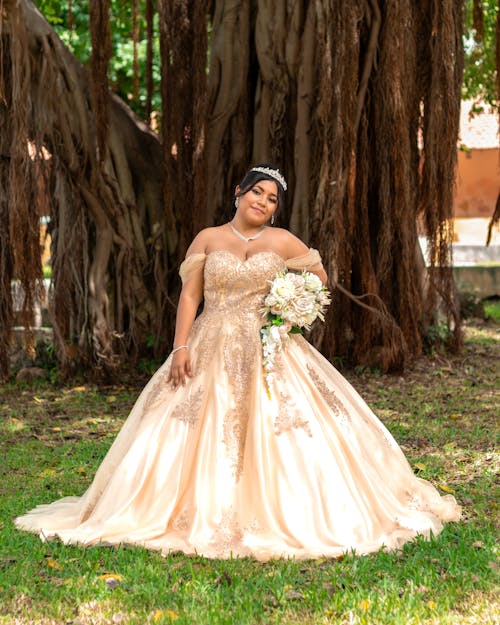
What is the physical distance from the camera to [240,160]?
281 inches

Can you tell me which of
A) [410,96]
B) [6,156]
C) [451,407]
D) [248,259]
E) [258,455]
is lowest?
[451,407]

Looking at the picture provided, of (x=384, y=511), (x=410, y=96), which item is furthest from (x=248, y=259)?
(x=410, y=96)

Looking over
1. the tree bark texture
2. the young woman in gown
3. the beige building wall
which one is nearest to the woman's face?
the young woman in gown

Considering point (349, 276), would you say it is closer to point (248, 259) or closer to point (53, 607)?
point (248, 259)

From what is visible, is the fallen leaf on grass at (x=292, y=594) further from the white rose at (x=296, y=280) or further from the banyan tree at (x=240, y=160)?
the banyan tree at (x=240, y=160)

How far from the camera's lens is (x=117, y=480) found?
3.54 m

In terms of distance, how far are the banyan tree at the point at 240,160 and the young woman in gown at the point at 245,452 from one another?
278 cm

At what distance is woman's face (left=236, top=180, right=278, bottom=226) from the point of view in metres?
3.73

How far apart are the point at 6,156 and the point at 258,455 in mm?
3845

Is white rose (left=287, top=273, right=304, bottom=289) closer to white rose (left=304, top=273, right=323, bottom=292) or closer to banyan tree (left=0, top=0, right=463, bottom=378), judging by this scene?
white rose (left=304, top=273, right=323, bottom=292)

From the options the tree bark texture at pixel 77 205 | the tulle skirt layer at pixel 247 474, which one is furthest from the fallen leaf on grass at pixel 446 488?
the tree bark texture at pixel 77 205

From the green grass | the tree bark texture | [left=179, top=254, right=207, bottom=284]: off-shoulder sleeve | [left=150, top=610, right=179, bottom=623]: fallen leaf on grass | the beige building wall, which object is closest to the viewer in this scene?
[left=150, top=610, right=179, bottom=623]: fallen leaf on grass

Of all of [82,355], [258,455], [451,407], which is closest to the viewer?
[258,455]

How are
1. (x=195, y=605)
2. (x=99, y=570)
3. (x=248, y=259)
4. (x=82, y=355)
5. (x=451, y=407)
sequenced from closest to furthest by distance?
1. (x=195, y=605)
2. (x=99, y=570)
3. (x=248, y=259)
4. (x=451, y=407)
5. (x=82, y=355)
